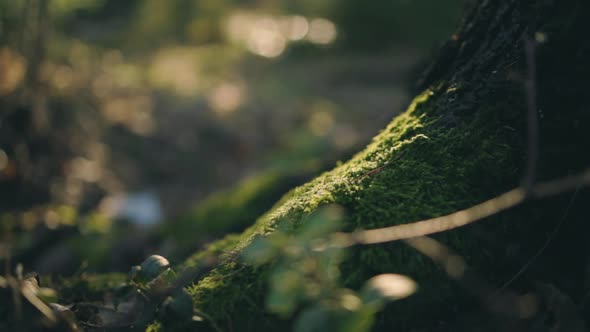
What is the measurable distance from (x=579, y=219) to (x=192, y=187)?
4.94 m

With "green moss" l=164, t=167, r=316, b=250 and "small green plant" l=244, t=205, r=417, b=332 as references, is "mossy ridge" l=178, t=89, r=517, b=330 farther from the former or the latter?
"green moss" l=164, t=167, r=316, b=250

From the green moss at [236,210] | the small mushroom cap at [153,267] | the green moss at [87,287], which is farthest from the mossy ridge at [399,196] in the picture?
the green moss at [236,210]

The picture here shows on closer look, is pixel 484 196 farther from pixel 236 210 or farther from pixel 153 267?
pixel 236 210

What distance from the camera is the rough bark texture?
3.85 feet

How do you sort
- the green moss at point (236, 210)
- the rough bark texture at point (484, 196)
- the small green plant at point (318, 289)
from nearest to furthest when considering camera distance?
the small green plant at point (318, 289) < the rough bark texture at point (484, 196) < the green moss at point (236, 210)

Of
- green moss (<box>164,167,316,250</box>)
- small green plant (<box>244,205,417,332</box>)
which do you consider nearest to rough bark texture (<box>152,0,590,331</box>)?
small green plant (<box>244,205,417,332</box>)

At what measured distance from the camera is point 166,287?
1333mm

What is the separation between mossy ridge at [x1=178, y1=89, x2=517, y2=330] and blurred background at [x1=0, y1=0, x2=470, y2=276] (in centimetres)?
44

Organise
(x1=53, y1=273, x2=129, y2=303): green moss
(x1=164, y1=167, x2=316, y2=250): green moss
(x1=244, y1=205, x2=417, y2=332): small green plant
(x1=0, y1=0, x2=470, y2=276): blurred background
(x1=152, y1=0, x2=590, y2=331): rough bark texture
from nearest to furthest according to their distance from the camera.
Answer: (x1=244, y1=205, x2=417, y2=332): small green plant → (x1=152, y1=0, x2=590, y2=331): rough bark texture → (x1=53, y1=273, x2=129, y2=303): green moss → (x1=164, y1=167, x2=316, y2=250): green moss → (x1=0, y1=0, x2=470, y2=276): blurred background

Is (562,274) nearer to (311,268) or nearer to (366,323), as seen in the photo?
(366,323)

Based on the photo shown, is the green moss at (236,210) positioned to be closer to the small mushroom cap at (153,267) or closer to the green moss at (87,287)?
the green moss at (87,287)

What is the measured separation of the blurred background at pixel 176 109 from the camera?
10.2ft

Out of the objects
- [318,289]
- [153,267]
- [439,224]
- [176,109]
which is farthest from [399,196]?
[176,109]

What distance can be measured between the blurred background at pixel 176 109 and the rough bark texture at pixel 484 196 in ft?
1.63
